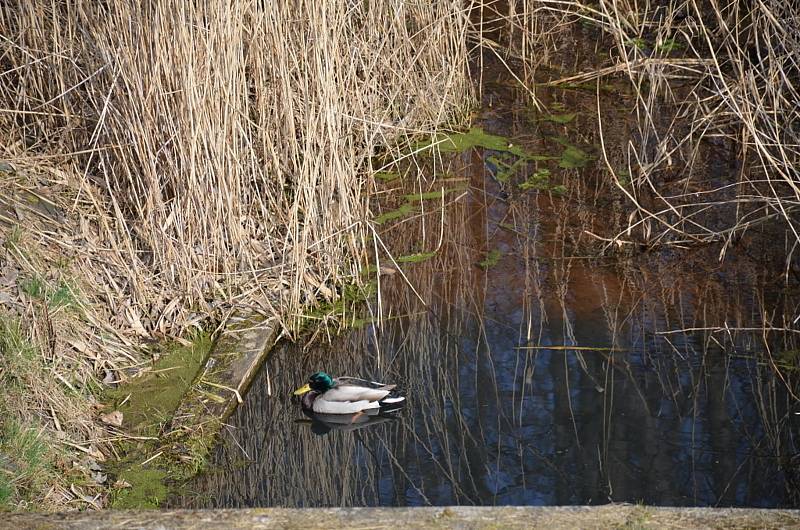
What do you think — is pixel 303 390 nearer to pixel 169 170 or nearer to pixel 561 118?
pixel 169 170

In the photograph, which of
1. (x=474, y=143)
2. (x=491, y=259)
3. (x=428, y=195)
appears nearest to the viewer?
(x=491, y=259)

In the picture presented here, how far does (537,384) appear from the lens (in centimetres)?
446

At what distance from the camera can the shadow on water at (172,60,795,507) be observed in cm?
384

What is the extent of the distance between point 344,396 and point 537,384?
847 millimetres

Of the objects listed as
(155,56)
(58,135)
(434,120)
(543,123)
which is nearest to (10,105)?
(58,135)

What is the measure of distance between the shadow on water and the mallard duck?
0.09m

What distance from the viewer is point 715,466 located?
12.7 ft

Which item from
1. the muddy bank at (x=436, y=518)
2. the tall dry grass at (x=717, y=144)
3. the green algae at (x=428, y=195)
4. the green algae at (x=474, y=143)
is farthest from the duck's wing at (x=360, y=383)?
the green algae at (x=474, y=143)

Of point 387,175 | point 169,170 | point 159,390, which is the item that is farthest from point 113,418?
point 387,175

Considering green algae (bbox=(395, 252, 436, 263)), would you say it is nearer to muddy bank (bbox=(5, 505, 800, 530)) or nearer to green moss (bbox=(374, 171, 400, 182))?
green moss (bbox=(374, 171, 400, 182))

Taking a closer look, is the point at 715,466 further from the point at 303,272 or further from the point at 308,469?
the point at 303,272

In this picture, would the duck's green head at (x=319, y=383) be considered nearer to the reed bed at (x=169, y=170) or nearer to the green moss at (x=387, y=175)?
the reed bed at (x=169, y=170)

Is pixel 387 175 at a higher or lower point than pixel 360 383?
higher

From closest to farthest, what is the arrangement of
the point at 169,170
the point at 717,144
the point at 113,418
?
the point at 113,418, the point at 169,170, the point at 717,144
